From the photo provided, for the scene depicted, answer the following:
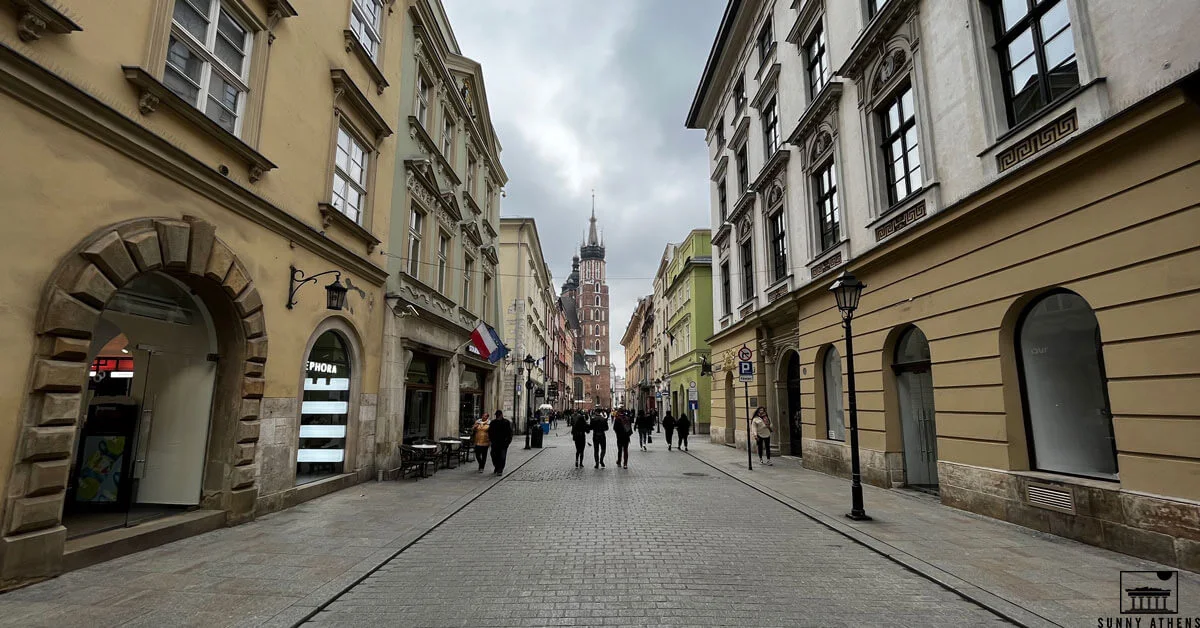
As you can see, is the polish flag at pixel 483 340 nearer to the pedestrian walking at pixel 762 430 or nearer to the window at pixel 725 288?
the pedestrian walking at pixel 762 430

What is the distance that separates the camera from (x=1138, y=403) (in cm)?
630

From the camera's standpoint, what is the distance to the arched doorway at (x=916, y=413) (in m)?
11.1

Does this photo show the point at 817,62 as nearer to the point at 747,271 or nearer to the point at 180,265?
the point at 747,271

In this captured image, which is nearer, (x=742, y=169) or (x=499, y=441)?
(x=499, y=441)

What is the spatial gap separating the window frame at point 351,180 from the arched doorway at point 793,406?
1347cm

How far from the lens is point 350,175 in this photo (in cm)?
1183

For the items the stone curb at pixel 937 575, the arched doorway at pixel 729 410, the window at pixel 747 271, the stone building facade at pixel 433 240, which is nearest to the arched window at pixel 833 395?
the stone curb at pixel 937 575

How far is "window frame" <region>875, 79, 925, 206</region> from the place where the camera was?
10750 millimetres

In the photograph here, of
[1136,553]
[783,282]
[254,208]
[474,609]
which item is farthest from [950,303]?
[254,208]

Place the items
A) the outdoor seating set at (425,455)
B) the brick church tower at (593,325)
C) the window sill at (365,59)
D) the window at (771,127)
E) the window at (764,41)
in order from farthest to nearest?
the brick church tower at (593,325) → the window at (764,41) → the window at (771,127) → the outdoor seating set at (425,455) → the window sill at (365,59)

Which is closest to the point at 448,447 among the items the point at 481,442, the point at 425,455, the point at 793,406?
the point at 481,442

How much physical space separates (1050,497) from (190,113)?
12.4 m

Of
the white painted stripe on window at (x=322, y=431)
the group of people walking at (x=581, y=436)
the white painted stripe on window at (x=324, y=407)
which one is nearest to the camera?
the white painted stripe on window at (x=324, y=407)

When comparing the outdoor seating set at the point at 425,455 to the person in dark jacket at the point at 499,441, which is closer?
the outdoor seating set at the point at 425,455
